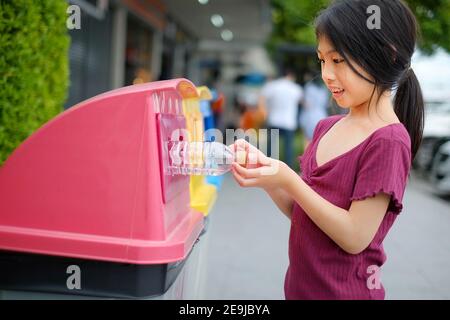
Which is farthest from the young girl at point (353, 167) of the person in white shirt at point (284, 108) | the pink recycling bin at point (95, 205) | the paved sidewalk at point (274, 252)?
the person in white shirt at point (284, 108)

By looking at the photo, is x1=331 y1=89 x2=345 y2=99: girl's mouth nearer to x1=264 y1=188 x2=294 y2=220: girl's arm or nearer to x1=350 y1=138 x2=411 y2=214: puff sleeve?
x1=350 y1=138 x2=411 y2=214: puff sleeve

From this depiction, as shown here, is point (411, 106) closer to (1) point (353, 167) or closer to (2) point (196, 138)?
(1) point (353, 167)

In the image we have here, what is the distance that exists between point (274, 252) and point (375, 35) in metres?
3.55

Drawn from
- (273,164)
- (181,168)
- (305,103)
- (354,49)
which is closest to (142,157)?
(181,168)

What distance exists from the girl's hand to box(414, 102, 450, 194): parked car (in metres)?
7.58

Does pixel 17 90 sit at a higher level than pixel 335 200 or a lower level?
higher

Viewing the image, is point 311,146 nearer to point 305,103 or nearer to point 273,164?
point 273,164

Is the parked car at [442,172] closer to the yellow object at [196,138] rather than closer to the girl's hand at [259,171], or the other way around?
the yellow object at [196,138]

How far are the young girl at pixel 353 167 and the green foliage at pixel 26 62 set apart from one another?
4.68ft

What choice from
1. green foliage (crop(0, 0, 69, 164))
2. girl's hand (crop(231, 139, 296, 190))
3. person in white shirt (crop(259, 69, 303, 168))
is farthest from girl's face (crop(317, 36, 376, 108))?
person in white shirt (crop(259, 69, 303, 168))

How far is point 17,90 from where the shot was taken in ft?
7.70

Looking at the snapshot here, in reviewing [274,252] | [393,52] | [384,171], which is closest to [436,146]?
[274,252]

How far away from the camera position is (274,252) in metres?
4.64
